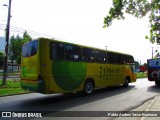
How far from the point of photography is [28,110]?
31.3 ft

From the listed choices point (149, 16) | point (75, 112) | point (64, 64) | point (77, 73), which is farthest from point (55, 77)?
point (149, 16)

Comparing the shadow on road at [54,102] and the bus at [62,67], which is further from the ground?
the bus at [62,67]

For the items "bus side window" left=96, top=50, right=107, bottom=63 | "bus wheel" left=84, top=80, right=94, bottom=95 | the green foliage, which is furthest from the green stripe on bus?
the green foliage

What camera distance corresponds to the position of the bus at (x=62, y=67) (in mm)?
11492

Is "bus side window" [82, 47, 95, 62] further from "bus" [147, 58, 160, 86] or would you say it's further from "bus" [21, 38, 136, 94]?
"bus" [147, 58, 160, 86]

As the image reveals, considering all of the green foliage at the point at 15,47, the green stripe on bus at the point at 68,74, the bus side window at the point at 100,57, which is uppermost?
the green foliage at the point at 15,47

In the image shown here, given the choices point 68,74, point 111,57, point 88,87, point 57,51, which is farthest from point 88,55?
point 111,57

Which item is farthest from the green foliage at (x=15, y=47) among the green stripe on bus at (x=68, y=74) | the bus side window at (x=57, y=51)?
the bus side window at (x=57, y=51)

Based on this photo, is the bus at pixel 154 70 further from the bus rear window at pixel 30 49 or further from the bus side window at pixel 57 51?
the bus rear window at pixel 30 49

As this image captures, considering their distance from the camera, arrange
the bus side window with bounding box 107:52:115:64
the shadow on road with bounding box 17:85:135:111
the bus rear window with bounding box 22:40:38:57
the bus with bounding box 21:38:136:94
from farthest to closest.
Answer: the bus side window with bounding box 107:52:115:64, the bus rear window with bounding box 22:40:38:57, the bus with bounding box 21:38:136:94, the shadow on road with bounding box 17:85:135:111

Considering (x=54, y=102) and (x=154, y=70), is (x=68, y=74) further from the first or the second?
(x=154, y=70)

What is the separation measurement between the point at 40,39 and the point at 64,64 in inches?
76.7

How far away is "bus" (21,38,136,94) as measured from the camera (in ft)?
37.7

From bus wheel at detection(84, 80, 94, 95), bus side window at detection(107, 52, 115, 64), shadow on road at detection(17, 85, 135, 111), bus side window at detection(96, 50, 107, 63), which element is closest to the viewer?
shadow on road at detection(17, 85, 135, 111)
